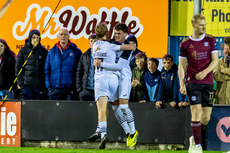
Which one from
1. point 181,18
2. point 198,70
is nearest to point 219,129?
point 198,70

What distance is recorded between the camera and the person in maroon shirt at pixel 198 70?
7.43 m

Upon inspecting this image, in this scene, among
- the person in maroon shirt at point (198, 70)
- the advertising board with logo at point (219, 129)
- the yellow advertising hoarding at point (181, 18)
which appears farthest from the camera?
the yellow advertising hoarding at point (181, 18)

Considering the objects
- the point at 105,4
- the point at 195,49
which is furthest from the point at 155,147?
the point at 105,4

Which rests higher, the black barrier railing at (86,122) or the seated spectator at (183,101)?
the seated spectator at (183,101)

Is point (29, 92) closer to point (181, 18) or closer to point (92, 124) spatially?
point (92, 124)

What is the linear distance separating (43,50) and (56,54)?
374 mm

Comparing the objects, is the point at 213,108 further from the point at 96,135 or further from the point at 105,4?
the point at 105,4

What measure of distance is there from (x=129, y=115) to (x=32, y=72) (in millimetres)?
2327

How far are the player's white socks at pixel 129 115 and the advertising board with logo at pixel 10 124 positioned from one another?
5.89 feet

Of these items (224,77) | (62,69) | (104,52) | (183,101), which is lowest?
(183,101)

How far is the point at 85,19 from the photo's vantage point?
487 inches

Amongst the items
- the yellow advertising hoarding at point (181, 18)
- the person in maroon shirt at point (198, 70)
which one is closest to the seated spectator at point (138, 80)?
the person in maroon shirt at point (198, 70)

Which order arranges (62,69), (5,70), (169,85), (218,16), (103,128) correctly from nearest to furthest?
(103,128)
(169,85)
(62,69)
(5,70)
(218,16)

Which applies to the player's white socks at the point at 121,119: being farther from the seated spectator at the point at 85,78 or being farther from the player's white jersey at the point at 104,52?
the seated spectator at the point at 85,78
